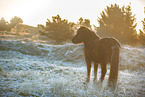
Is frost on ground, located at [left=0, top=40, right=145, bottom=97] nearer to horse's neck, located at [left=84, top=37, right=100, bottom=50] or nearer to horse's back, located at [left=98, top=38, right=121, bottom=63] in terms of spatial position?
horse's back, located at [left=98, top=38, right=121, bottom=63]

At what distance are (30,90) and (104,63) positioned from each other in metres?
2.49

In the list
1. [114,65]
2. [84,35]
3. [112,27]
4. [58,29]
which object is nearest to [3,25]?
[58,29]

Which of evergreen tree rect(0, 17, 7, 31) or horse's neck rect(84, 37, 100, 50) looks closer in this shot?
horse's neck rect(84, 37, 100, 50)

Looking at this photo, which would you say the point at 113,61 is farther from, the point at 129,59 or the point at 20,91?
the point at 129,59

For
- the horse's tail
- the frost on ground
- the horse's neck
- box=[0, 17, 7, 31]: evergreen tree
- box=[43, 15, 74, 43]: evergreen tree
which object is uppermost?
box=[0, 17, 7, 31]: evergreen tree

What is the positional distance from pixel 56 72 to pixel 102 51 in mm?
3383

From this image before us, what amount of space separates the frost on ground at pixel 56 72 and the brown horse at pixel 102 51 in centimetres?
57

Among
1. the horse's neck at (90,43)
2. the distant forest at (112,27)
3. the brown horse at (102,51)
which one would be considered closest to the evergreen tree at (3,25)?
the distant forest at (112,27)

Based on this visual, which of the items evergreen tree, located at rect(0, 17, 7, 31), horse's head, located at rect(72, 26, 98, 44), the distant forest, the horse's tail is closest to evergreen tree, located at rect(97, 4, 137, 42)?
the distant forest

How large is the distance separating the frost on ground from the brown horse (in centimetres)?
57

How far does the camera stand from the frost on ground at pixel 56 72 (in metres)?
3.61

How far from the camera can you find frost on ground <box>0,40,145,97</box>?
11.9 feet

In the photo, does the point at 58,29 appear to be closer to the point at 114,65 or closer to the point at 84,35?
the point at 84,35

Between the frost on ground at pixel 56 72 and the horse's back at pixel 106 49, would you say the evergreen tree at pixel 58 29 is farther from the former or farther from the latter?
the horse's back at pixel 106 49
